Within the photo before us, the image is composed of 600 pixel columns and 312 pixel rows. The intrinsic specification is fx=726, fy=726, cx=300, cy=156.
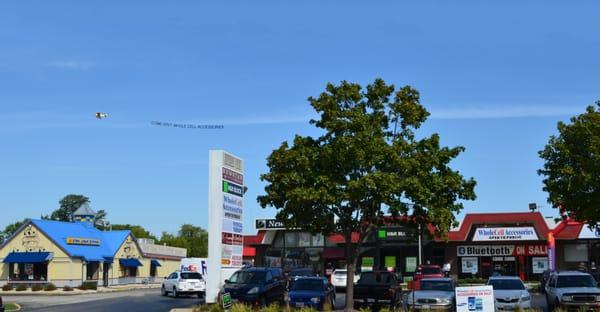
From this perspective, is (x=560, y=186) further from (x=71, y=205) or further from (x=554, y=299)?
(x=71, y=205)

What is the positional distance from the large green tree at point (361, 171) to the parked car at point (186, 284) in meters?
15.9

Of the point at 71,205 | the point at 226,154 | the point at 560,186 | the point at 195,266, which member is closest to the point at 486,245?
the point at 195,266

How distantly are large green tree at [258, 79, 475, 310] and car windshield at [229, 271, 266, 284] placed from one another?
2.61 m

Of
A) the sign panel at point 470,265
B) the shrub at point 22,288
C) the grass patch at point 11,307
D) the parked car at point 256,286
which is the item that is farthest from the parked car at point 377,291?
the shrub at point 22,288

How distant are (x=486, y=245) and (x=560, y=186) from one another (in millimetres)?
26250

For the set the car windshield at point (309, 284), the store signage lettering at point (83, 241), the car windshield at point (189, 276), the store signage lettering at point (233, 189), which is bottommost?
the car windshield at point (189, 276)

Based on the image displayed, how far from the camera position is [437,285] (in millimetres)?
27047

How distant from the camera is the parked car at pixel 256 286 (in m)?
26.9

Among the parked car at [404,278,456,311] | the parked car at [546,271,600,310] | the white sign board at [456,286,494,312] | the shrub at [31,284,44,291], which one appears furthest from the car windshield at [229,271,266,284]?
the shrub at [31,284,44,291]

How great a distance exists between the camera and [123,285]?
2445 inches

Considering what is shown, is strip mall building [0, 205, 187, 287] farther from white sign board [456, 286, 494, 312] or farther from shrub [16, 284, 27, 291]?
white sign board [456, 286, 494, 312]

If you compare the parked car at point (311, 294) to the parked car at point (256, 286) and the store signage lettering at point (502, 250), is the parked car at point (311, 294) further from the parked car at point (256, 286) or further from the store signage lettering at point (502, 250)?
the store signage lettering at point (502, 250)

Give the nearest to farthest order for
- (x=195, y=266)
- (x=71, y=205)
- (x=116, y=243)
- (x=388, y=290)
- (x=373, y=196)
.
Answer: (x=373, y=196) → (x=388, y=290) → (x=195, y=266) → (x=116, y=243) → (x=71, y=205)

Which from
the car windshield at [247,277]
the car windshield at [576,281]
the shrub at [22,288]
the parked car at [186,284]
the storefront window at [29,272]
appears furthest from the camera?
the storefront window at [29,272]
